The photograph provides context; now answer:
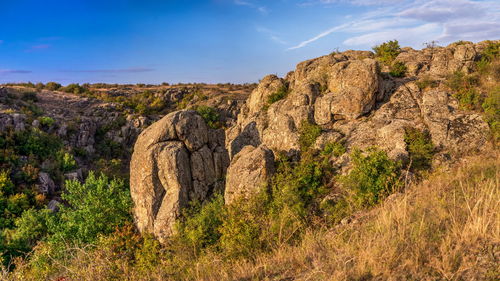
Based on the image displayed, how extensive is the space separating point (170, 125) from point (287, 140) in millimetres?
6959

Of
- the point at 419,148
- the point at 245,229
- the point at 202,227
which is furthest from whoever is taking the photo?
the point at 202,227

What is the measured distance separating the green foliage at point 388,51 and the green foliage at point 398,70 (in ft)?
4.20

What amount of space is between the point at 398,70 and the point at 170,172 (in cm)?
1560

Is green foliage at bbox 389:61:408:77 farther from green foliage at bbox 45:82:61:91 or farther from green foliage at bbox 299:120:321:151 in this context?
green foliage at bbox 45:82:61:91

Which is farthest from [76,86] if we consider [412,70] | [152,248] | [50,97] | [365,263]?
[365,263]

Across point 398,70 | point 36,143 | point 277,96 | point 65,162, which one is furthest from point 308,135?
point 36,143

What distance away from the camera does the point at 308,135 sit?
636 inches

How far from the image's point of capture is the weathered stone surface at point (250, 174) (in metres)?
14.0

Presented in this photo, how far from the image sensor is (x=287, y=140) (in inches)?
662

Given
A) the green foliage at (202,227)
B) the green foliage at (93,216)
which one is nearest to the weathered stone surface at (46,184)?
the green foliage at (93,216)

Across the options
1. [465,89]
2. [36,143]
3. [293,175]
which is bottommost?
[293,175]

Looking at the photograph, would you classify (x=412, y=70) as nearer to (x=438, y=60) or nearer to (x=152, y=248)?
(x=438, y=60)

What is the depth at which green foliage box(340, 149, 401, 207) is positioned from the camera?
11.2 meters

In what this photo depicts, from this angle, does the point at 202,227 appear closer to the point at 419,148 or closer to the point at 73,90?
the point at 419,148
